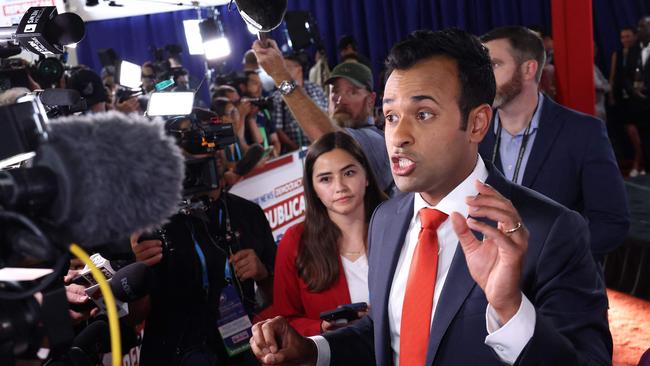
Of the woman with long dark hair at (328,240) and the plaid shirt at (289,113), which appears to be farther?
the plaid shirt at (289,113)

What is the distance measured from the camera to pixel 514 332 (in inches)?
45.1

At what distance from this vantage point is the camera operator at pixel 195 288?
249cm

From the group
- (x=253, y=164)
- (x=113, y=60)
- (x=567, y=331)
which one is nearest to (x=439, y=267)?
(x=567, y=331)

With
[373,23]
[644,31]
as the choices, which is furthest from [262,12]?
[373,23]

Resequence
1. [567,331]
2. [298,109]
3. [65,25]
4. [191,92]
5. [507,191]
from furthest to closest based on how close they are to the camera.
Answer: [298,109] < [191,92] < [65,25] < [507,191] < [567,331]

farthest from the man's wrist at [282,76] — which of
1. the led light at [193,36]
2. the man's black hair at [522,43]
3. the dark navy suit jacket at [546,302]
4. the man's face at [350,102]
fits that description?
the led light at [193,36]

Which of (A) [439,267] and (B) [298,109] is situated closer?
(A) [439,267]

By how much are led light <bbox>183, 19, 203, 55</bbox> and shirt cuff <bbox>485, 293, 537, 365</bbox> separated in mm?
4797

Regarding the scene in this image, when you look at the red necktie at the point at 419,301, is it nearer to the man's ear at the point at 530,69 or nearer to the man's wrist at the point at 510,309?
the man's wrist at the point at 510,309

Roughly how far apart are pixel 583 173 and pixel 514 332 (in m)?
1.40

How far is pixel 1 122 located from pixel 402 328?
3.14 ft

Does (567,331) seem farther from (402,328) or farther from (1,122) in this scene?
(1,122)

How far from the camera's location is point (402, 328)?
1447 mm

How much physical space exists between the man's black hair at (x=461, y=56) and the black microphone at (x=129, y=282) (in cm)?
109
